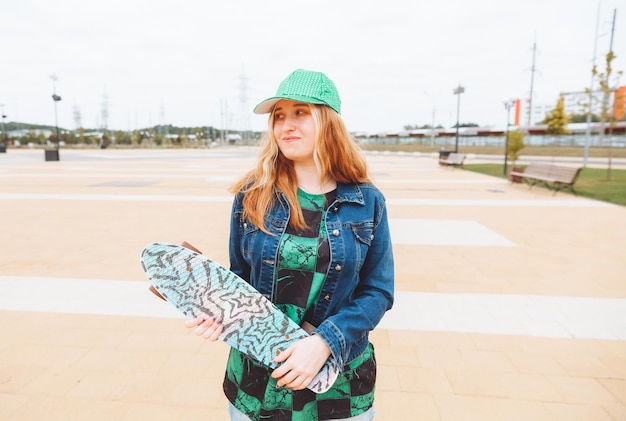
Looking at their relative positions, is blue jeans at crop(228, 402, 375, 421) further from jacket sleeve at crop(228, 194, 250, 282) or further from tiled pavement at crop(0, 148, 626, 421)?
tiled pavement at crop(0, 148, 626, 421)

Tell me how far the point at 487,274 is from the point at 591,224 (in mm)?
3990

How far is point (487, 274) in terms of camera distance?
4.72m

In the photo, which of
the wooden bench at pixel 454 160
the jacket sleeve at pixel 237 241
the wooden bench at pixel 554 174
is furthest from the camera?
the wooden bench at pixel 454 160

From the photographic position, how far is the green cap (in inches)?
48.9

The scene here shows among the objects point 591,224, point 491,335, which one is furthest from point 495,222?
point 491,335

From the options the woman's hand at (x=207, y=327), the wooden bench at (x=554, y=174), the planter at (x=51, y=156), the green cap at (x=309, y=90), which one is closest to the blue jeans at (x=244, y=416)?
the woman's hand at (x=207, y=327)

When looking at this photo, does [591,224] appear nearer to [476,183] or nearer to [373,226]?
[476,183]

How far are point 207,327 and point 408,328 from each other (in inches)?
98.8

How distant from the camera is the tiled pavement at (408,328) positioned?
2.47 meters

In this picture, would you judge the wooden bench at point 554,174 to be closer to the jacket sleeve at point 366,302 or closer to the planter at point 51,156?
the jacket sleeve at point 366,302

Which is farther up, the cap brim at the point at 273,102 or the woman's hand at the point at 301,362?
the cap brim at the point at 273,102

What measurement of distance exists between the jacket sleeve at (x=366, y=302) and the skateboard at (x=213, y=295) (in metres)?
0.07

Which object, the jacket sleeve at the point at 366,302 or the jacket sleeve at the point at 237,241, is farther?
the jacket sleeve at the point at 237,241

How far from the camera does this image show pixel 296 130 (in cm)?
132
